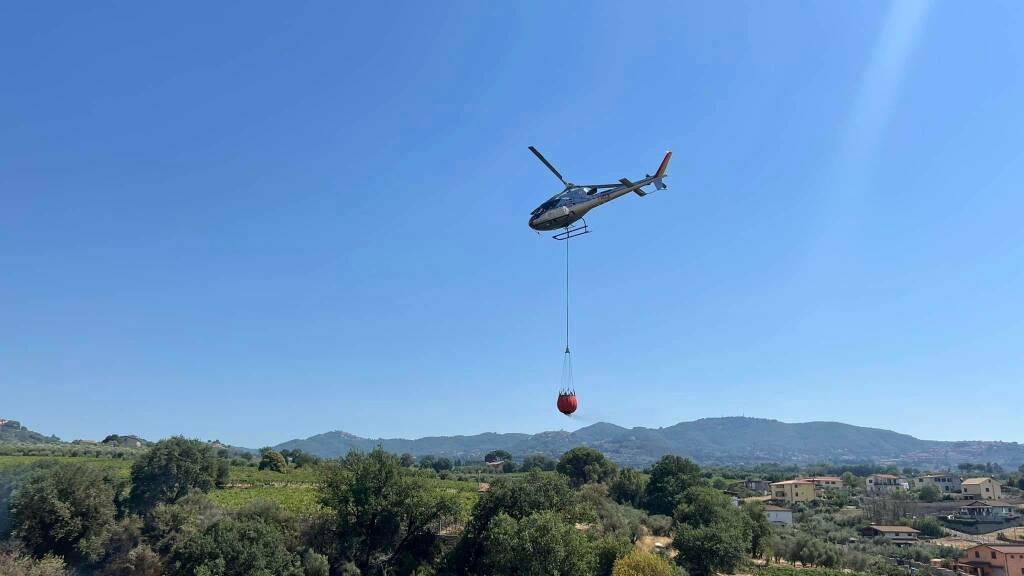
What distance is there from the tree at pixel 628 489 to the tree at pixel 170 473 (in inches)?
1798

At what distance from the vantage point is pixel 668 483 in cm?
6862

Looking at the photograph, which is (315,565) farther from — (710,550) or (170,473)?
(710,550)

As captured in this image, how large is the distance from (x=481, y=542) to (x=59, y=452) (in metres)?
77.2

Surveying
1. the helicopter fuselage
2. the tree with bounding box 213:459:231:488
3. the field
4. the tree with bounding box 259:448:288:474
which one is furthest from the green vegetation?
the tree with bounding box 259:448:288:474

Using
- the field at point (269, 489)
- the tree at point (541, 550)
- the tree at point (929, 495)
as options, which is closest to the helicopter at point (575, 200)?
the tree at point (541, 550)

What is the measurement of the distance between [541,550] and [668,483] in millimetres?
40752

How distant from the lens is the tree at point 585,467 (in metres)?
81.9

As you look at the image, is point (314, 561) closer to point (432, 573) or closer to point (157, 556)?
point (432, 573)

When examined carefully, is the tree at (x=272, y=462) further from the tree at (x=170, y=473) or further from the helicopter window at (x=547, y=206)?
the helicopter window at (x=547, y=206)

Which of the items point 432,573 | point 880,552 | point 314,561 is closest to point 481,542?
point 432,573

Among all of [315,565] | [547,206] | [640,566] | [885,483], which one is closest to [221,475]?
[315,565]

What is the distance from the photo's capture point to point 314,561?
117ft

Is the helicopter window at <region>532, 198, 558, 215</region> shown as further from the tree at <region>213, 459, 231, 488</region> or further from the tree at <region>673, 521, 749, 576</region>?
the tree at <region>213, 459, 231, 488</region>

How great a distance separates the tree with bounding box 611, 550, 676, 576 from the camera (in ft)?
107
